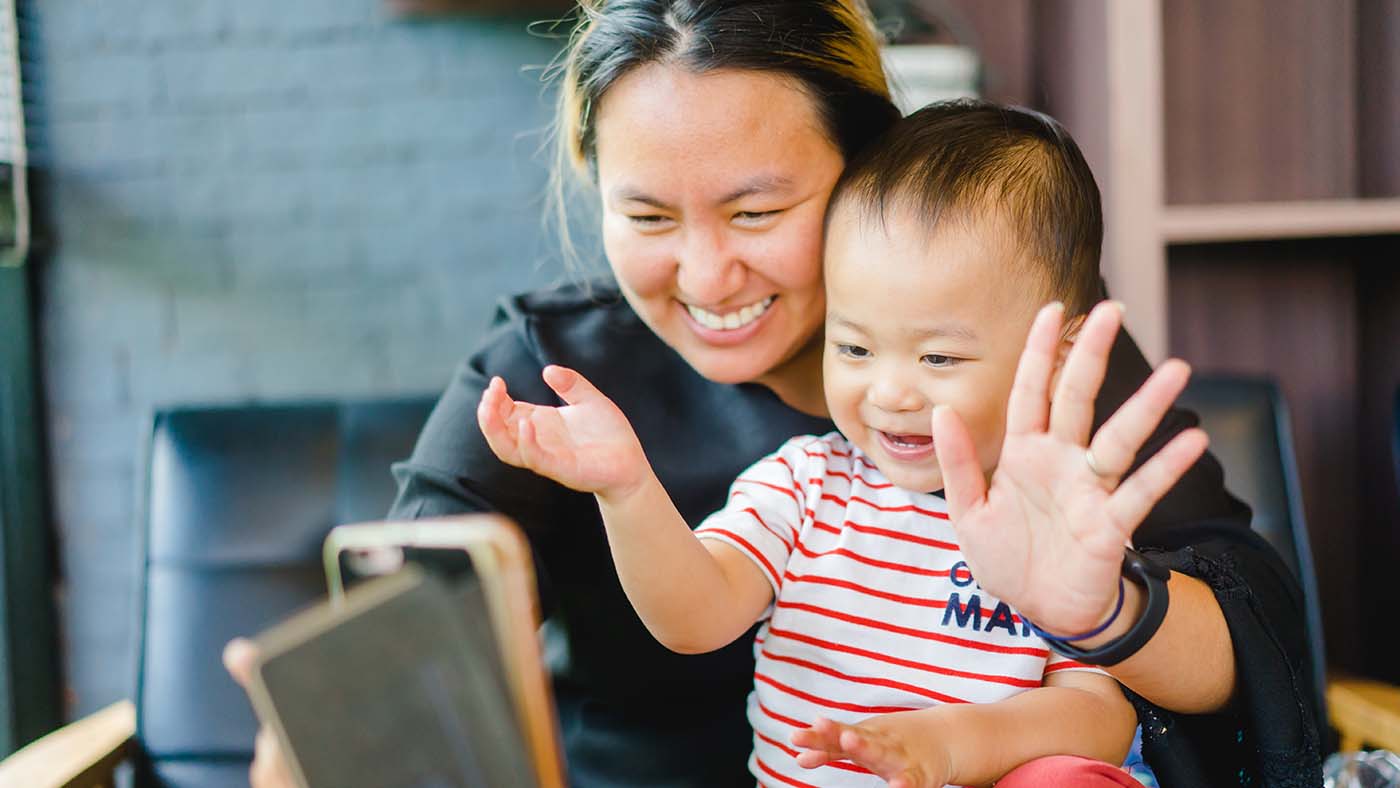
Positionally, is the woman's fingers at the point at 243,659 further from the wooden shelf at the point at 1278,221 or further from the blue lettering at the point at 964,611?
the wooden shelf at the point at 1278,221

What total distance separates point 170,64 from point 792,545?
5.37 ft

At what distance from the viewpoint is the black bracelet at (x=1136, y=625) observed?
0.67 meters

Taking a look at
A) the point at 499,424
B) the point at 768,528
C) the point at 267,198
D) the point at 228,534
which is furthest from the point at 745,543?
the point at 267,198

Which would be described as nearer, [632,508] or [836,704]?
[632,508]

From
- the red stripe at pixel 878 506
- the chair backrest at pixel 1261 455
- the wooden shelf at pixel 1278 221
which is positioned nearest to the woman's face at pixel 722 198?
the red stripe at pixel 878 506

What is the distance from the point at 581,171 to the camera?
3.64ft

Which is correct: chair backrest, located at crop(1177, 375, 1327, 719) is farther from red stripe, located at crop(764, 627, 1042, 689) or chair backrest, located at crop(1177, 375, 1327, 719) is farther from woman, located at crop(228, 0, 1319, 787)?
red stripe, located at crop(764, 627, 1042, 689)

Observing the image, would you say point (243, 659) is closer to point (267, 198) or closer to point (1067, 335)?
point (1067, 335)

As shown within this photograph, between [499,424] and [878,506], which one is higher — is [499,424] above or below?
above

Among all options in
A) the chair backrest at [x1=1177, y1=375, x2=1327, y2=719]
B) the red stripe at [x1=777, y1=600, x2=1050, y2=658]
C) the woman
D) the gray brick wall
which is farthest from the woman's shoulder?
the chair backrest at [x1=1177, y1=375, x2=1327, y2=719]

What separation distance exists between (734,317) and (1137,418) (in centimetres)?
43

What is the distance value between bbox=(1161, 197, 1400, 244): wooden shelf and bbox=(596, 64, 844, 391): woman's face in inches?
37.1

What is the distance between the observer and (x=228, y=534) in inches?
53.4

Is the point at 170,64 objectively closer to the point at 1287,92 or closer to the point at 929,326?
the point at 929,326
